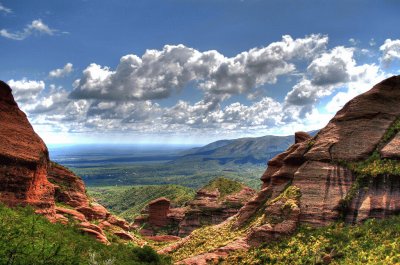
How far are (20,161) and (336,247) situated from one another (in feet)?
154

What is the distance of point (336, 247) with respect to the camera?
48.8 meters

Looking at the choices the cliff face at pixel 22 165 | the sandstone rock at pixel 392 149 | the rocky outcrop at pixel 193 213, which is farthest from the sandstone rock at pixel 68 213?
the rocky outcrop at pixel 193 213

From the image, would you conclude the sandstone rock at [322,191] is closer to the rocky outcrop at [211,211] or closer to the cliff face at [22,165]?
the cliff face at [22,165]

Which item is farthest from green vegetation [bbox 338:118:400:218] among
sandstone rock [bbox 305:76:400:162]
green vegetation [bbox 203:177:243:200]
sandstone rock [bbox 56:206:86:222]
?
green vegetation [bbox 203:177:243:200]

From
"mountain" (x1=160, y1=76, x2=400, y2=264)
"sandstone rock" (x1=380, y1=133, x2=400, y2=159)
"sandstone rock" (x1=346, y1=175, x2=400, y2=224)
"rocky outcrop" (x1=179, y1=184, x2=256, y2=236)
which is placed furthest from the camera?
"rocky outcrop" (x1=179, y1=184, x2=256, y2=236)

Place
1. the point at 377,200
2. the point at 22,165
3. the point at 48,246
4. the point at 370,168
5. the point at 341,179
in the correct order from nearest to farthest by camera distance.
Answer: the point at 48,246
the point at 22,165
the point at 377,200
the point at 370,168
the point at 341,179

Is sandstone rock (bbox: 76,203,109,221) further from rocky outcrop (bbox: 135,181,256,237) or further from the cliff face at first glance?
rocky outcrop (bbox: 135,181,256,237)

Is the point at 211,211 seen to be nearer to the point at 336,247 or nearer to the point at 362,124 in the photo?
the point at 362,124

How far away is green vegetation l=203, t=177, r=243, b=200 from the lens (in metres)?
157

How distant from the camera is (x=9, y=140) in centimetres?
5188

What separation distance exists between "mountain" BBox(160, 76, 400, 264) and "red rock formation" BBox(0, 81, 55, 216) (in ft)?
86.6

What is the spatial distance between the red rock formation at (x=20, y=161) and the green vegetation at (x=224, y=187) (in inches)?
4056

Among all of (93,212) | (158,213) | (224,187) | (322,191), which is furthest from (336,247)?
(224,187)

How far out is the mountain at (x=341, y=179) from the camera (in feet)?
178
